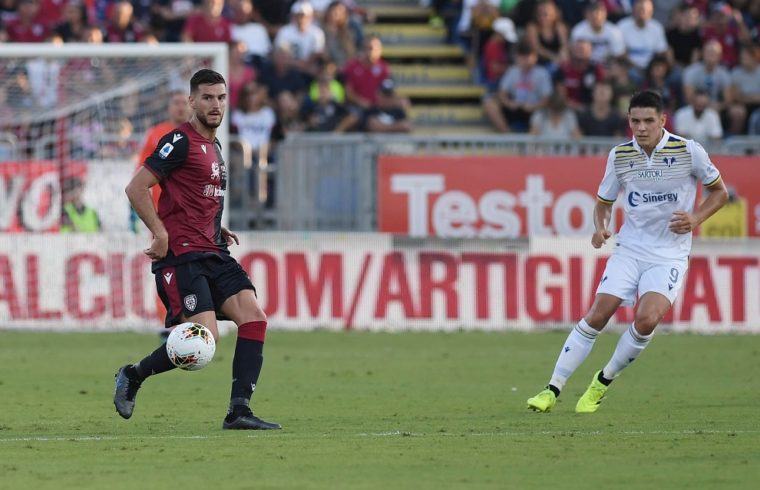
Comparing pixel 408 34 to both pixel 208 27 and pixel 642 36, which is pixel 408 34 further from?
pixel 208 27

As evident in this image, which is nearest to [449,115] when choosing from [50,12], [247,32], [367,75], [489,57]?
[489,57]

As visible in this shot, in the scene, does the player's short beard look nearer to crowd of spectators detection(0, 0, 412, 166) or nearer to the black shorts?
the black shorts

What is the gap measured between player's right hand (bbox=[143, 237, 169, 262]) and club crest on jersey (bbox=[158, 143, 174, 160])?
19.7 inches

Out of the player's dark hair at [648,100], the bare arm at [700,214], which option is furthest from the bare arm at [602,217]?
the player's dark hair at [648,100]

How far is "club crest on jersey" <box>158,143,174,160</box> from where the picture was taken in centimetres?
924

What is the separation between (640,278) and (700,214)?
2.04ft

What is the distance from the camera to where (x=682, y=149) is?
1077 centimetres

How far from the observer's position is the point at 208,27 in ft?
73.5

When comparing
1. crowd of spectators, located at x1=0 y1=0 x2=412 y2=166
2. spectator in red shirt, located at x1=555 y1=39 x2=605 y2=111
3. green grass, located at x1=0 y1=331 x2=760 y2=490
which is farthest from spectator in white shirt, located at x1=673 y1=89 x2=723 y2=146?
green grass, located at x1=0 y1=331 x2=760 y2=490

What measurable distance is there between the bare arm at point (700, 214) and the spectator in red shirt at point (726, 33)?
13.8m

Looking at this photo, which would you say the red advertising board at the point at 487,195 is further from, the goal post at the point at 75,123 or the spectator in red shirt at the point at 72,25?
the spectator in red shirt at the point at 72,25

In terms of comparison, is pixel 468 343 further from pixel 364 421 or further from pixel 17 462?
pixel 17 462

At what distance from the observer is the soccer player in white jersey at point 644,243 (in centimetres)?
1068

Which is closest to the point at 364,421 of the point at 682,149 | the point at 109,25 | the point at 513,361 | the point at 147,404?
the point at 147,404
